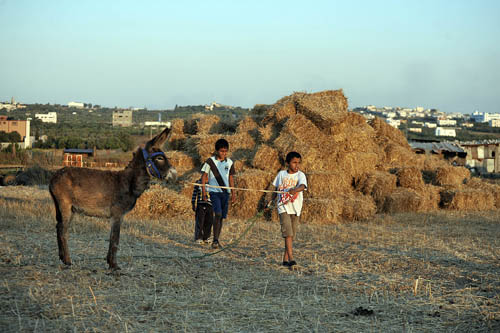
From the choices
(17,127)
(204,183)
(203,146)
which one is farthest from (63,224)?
(17,127)

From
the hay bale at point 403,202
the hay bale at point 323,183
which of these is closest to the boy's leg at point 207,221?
the hay bale at point 323,183

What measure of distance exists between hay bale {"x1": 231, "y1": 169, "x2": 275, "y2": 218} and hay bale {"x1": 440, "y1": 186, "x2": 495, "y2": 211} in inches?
244

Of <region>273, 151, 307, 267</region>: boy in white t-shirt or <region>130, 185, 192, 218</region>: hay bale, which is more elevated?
<region>273, 151, 307, 267</region>: boy in white t-shirt

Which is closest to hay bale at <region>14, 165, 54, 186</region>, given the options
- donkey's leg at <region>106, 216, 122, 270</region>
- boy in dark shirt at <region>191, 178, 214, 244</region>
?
boy in dark shirt at <region>191, 178, 214, 244</region>

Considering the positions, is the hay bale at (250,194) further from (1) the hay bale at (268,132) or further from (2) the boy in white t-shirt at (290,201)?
(2) the boy in white t-shirt at (290,201)

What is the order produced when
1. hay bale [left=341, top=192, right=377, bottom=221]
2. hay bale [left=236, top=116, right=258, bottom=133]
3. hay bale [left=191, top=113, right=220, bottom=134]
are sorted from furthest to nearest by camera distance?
hay bale [left=191, top=113, right=220, bottom=134] → hay bale [left=236, top=116, right=258, bottom=133] → hay bale [left=341, top=192, right=377, bottom=221]

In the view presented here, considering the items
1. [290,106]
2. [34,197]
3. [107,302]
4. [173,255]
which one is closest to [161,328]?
[107,302]

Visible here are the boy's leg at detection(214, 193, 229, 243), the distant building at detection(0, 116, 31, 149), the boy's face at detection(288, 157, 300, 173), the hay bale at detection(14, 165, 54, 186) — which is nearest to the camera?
the boy's face at detection(288, 157, 300, 173)

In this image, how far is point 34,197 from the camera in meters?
16.9

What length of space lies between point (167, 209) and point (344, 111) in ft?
20.9

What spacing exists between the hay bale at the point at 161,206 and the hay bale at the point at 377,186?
5.52 meters

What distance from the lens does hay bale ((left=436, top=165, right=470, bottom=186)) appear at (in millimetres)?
17359

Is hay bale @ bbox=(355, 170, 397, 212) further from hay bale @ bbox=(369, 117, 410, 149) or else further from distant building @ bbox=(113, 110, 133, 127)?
distant building @ bbox=(113, 110, 133, 127)

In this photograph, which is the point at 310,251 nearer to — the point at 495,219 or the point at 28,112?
the point at 495,219
